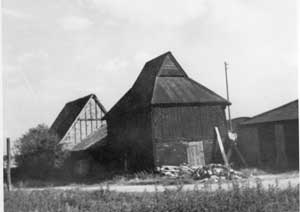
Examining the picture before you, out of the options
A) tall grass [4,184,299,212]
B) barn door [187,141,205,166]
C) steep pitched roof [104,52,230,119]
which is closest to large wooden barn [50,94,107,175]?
steep pitched roof [104,52,230,119]

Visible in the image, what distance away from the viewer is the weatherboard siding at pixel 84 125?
11.9 feet

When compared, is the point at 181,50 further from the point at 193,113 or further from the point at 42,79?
the point at 42,79

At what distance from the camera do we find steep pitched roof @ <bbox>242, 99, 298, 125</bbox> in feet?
13.5

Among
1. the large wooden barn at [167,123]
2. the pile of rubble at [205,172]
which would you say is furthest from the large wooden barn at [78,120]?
the pile of rubble at [205,172]

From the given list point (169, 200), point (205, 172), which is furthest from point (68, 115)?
point (205, 172)

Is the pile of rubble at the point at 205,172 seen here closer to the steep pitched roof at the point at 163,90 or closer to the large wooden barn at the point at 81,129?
the steep pitched roof at the point at 163,90

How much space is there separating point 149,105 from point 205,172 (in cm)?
88

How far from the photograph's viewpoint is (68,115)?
347 centimetres

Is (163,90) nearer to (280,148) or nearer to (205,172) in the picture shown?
(205,172)

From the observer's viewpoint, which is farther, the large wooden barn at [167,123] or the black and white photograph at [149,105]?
the large wooden barn at [167,123]

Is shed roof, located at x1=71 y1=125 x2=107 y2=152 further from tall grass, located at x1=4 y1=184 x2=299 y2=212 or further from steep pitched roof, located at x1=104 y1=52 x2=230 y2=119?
tall grass, located at x1=4 y1=184 x2=299 y2=212

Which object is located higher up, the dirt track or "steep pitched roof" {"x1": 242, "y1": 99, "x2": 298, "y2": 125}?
"steep pitched roof" {"x1": 242, "y1": 99, "x2": 298, "y2": 125}

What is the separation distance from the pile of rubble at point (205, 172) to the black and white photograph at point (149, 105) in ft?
0.05

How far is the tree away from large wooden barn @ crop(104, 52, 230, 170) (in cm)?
67
